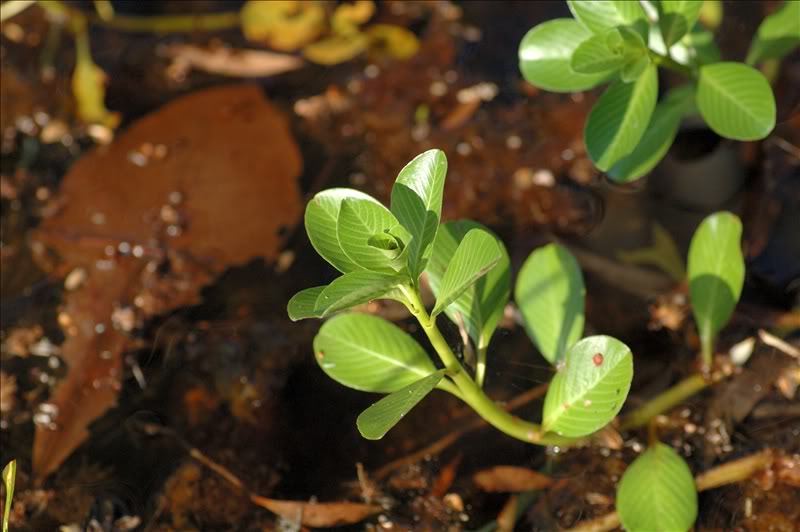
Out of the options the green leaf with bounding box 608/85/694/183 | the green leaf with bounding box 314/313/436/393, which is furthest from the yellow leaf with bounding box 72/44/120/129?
the green leaf with bounding box 608/85/694/183

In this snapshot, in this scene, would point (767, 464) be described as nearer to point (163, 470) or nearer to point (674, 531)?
point (674, 531)

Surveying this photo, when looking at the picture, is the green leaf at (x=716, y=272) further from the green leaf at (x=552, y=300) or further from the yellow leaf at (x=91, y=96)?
the yellow leaf at (x=91, y=96)

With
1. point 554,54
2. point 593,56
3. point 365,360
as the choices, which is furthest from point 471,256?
point 554,54

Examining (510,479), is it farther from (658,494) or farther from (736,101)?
(736,101)

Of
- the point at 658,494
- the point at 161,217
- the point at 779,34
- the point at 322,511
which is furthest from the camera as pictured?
the point at 161,217

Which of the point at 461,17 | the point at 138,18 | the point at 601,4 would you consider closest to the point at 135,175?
the point at 138,18

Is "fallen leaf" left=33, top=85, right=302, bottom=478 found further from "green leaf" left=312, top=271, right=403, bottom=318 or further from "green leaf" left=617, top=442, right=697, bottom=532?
"green leaf" left=617, top=442, right=697, bottom=532

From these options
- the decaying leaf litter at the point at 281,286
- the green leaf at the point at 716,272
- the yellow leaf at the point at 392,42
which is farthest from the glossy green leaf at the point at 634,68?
the yellow leaf at the point at 392,42
